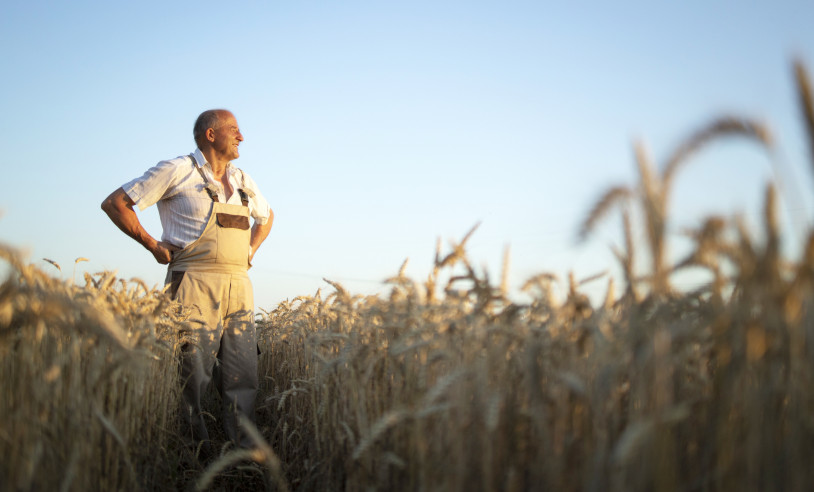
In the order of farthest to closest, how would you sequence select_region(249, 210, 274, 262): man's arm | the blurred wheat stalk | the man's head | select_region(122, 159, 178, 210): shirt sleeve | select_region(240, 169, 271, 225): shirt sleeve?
select_region(249, 210, 274, 262): man's arm < select_region(240, 169, 271, 225): shirt sleeve < the man's head < select_region(122, 159, 178, 210): shirt sleeve < the blurred wheat stalk

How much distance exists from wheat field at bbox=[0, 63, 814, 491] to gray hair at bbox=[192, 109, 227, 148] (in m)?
2.01

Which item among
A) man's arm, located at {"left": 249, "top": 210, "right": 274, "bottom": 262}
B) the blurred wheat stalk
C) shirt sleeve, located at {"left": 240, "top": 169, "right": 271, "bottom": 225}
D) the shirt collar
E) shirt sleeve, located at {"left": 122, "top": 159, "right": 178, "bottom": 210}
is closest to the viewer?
the blurred wheat stalk

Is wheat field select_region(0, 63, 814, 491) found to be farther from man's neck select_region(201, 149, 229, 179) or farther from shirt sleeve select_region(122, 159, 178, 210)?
man's neck select_region(201, 149, 229, 179)

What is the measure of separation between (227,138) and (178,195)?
0.61m

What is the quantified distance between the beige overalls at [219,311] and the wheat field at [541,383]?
3.95 feet

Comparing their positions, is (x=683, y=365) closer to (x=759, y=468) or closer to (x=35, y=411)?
(x=759, y=468)

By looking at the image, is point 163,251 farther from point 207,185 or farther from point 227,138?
point 227,138

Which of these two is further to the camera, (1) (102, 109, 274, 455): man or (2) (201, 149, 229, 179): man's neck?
(2) (201, 149, 229, 179): man's neck

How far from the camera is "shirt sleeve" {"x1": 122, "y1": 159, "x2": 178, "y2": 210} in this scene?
3.90 m

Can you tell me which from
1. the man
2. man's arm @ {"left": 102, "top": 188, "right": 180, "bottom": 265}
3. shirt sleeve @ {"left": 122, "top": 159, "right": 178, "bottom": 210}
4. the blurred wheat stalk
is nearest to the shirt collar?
the man

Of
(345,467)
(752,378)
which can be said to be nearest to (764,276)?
(752,378)

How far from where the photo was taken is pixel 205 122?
4.36m

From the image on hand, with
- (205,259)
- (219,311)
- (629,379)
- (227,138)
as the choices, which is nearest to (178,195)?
(205,259)

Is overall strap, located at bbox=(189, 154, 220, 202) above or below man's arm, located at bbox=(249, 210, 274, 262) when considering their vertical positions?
above
